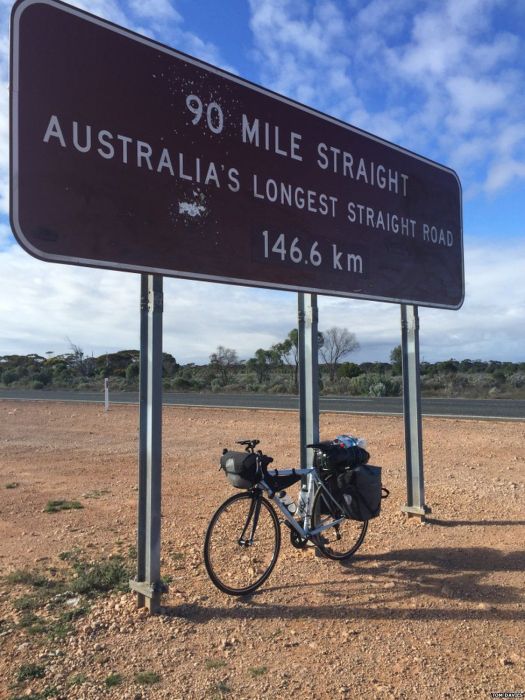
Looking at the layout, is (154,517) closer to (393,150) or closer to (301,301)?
(301,301)

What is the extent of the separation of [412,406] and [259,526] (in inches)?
99.4

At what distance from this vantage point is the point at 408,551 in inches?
199

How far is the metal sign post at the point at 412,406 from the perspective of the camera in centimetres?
609

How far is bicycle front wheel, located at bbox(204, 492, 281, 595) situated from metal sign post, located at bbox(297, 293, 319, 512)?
0.83 metres

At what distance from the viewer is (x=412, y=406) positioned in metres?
6.21

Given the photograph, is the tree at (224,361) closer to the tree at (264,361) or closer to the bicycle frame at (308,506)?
the tree at (264,361)

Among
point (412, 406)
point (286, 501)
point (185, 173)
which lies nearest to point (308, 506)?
point (286, 501)

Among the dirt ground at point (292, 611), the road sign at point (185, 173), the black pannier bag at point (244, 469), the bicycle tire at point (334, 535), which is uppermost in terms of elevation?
the road sign at point (185, 173)

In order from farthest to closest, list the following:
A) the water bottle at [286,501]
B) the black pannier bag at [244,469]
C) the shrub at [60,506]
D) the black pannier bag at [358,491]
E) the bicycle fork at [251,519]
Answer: the shrub at [60,506] → the black pannier bag at [358,491] → the water bottle at [286,501] → the bicycle fork at [251,519] → the black pannier bag at [244,469]

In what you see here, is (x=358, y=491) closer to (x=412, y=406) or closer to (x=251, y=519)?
(x=251, y=519)

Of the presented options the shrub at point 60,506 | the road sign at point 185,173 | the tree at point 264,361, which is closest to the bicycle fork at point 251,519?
the road sign at point 185,173

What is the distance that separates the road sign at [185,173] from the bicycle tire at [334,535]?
5.77 ft

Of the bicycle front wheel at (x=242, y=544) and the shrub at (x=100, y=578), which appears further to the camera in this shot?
the shrub at (x=100, y=578)

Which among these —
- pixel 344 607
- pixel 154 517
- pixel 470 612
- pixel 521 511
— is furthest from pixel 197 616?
pixel 521 511
